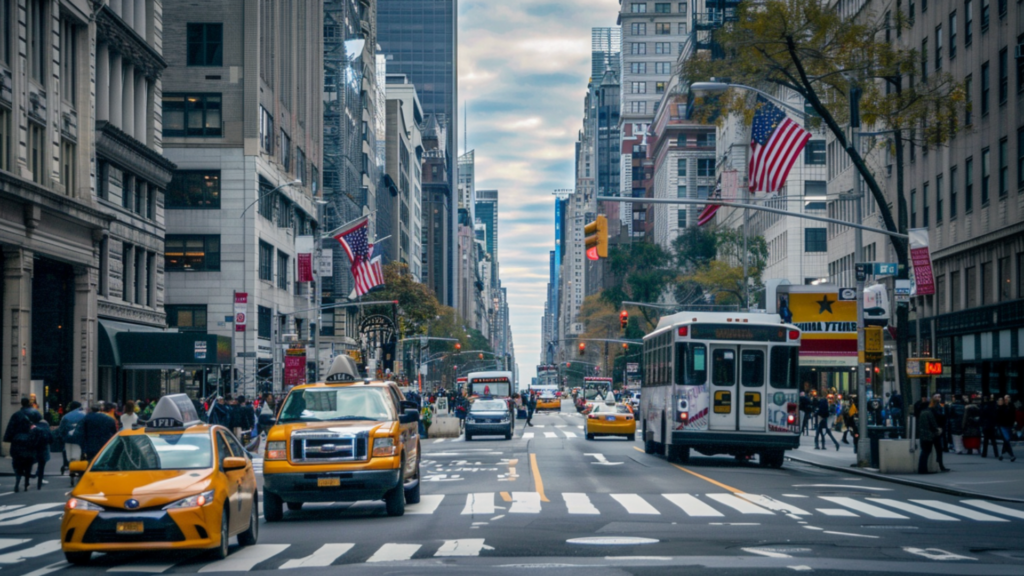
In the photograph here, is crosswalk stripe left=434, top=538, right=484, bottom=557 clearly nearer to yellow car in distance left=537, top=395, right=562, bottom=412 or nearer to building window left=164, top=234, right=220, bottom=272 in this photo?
building window left=164, top=234, right=220, bottom=272

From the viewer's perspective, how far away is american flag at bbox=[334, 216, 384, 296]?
59.2 meters

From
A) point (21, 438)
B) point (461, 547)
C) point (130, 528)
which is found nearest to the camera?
point (130, 528)

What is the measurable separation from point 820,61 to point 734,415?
347 inches

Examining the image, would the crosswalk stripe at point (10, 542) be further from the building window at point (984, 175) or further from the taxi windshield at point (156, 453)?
the building window at point (984, 175)

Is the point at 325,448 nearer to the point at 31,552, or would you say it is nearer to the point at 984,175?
the point at 31,552

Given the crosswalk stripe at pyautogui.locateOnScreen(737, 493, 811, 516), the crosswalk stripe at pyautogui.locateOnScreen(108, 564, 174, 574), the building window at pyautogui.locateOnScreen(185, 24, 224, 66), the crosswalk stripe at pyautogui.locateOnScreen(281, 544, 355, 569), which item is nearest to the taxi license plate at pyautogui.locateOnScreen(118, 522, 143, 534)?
the crosswalk stripe at pyautogui.locateOnScreen(108, 564, 174, 574)

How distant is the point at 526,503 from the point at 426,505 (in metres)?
1.66

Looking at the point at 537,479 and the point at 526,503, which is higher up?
the point at 526,503

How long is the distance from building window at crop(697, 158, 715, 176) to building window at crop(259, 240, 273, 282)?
280 feet

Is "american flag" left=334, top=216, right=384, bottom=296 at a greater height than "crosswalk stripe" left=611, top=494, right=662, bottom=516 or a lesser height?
greater

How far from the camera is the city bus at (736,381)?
2847cm

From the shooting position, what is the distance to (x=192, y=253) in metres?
61.0

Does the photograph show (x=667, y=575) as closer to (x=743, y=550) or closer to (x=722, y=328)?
(x=743, y=550)

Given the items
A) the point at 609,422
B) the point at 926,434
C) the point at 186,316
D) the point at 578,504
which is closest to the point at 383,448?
the point at 578,504
